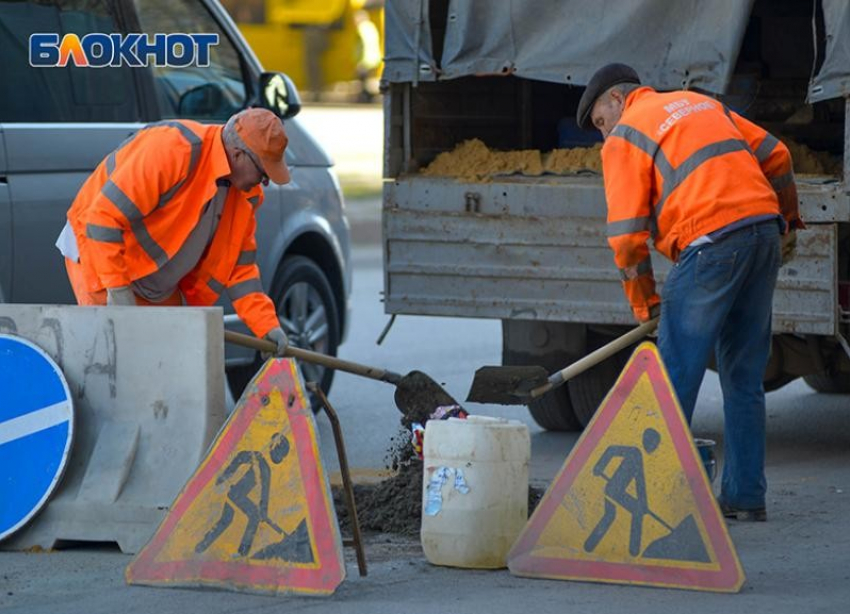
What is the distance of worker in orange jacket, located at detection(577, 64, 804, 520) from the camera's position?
20.6 feet

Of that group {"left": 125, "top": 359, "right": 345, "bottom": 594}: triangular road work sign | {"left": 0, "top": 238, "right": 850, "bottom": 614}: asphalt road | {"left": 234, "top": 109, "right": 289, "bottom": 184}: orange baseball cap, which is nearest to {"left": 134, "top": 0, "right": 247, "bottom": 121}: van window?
{"left": 0, "top": 238, "right": 850, "bottom": 614}: asphalt road

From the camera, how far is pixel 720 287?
637 centimetres

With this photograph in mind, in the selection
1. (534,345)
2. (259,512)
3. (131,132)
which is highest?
(131,132)

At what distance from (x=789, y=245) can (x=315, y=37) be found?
22908mm

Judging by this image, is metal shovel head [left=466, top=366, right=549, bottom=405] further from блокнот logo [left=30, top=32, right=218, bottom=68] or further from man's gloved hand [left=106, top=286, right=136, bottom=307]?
блокнот logo [left=30, top=32, right=218, bottom=68]

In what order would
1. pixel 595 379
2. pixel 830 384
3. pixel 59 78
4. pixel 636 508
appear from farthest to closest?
pixel 830 384 → pixel 595 379 → pixel 59 78 → pixel 636 508

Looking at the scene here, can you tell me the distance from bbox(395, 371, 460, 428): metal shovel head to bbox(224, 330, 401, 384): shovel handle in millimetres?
54

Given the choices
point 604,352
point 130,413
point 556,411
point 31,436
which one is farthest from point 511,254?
point 31,436

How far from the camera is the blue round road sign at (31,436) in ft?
20.5

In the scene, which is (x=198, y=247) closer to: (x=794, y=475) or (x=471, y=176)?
(x=471, y=176)

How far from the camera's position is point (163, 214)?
6.63 m

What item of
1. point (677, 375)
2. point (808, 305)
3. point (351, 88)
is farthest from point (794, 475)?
point (351, 88)

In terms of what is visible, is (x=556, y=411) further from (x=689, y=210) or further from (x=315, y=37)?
(x=315, y=37)

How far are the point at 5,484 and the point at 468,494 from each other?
1705mm
